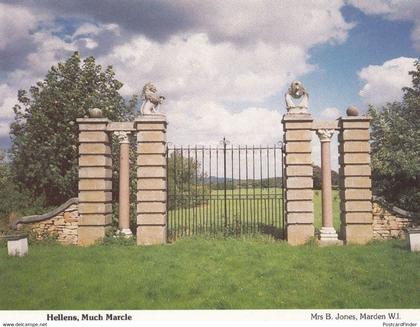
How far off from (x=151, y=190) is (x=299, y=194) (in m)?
4.43

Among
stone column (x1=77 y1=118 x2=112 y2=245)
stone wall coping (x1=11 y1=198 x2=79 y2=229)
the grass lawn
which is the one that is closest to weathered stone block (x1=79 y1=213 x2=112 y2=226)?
stone column (x1=77 y1=118 x2=112 y2=245)

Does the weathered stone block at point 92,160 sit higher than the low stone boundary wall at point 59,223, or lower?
higher

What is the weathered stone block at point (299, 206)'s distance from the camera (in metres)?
11.5

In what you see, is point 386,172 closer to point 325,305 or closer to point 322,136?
point 322,136

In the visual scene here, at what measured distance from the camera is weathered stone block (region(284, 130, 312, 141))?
11.7 meters

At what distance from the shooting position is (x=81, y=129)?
12.1m

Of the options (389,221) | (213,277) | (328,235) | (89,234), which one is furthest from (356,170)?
(89,234)

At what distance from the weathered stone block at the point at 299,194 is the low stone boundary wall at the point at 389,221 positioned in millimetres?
2222

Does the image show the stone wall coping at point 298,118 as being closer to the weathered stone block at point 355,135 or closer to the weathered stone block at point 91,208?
the weathered stone block at point 355,135

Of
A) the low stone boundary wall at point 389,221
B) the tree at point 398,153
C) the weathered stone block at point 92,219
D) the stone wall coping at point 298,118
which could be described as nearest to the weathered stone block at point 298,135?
the stone wall coping at point 298,118

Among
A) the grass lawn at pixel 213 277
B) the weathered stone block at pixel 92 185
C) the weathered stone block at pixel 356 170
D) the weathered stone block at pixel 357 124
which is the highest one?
the weathered stone block at pixel 357 124

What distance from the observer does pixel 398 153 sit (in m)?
13.5

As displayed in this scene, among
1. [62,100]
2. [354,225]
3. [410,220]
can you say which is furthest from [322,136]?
[62,100]

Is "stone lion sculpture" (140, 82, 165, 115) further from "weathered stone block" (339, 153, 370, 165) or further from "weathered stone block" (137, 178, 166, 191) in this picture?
"weathered stone block" (339, 153, 370, 165)
